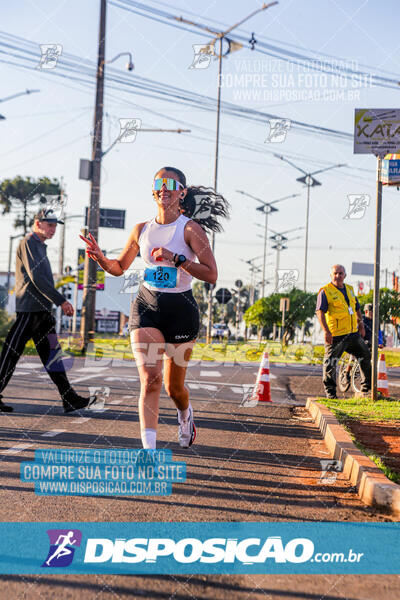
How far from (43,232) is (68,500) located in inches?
160

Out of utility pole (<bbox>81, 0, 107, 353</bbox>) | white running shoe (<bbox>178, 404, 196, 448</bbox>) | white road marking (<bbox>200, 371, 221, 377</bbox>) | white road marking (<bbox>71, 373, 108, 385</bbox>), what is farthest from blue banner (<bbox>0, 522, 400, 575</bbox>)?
utility pole (<bbox>81, 0, 107, 353</bbox>)

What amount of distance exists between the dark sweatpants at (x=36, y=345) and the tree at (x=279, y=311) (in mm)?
40819

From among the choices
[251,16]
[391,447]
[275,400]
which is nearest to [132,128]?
[251,16]

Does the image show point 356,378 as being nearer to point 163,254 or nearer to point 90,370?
point 90,370

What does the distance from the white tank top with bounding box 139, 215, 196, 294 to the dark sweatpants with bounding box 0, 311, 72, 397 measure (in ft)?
9.60

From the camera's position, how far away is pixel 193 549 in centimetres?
322

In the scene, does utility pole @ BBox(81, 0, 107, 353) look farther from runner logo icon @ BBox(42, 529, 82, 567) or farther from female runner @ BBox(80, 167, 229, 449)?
runner logo icon @ BBox(42, 529, 82, 567)

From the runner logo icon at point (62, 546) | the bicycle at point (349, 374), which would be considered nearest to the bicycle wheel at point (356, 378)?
the bicycle at point (349, 374)

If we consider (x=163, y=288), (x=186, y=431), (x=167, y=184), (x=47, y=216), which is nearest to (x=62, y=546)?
(x=163, y=288)

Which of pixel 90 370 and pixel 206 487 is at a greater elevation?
pixel 206 487

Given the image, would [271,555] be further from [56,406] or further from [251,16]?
[251,16]

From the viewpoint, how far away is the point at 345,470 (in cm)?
524

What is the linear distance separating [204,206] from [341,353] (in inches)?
203

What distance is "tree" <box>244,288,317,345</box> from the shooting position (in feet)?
163
